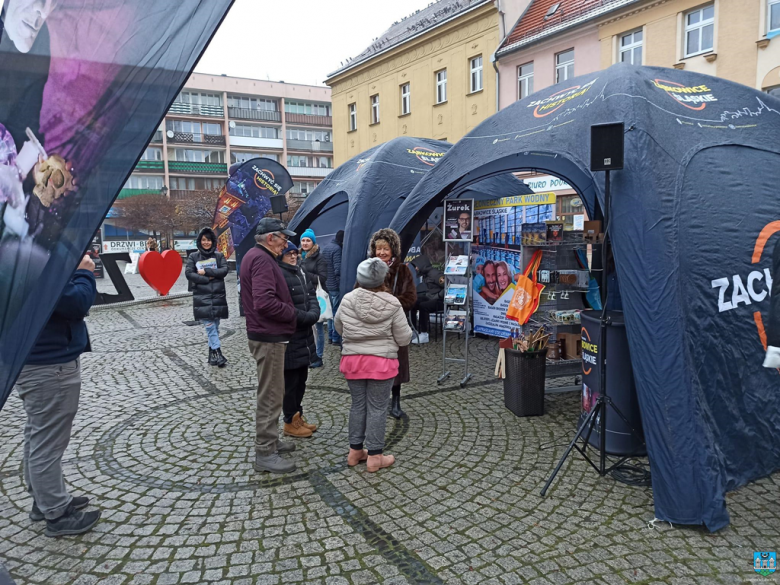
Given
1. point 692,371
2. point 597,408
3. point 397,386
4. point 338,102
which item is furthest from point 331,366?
point 338,102

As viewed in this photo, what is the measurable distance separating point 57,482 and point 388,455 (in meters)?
2.37

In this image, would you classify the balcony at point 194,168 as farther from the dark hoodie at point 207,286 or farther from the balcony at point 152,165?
the dark hoodie at point 207,286

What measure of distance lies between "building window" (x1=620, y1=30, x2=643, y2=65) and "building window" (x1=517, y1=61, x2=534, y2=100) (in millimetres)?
3648

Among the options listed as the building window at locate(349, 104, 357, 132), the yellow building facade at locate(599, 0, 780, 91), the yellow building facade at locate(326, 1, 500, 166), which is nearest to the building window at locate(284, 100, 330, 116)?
the yellow building facade at locate(326, 1, 500, 166)

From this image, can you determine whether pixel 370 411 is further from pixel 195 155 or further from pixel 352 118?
pixel 195 155

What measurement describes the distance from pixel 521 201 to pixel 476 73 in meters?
17.0

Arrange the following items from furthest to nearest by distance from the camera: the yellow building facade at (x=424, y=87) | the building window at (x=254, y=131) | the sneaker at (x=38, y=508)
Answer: the building window at (x=254, y=131) < the yellow building facade at (x=424, y=87) < the sneaker at (x=38, y=508)

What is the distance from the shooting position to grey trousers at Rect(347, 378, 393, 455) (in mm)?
4238

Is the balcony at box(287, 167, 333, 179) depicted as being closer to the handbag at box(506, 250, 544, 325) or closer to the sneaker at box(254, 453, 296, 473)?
the handbag at box(506, 250, 544, 325)

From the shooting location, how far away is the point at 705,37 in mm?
16125

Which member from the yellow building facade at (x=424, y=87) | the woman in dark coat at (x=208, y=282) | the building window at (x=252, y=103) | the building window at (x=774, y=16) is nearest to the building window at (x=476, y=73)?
the yellow building facade at (x=424, y=87)

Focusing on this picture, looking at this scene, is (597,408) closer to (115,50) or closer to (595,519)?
(595,519)

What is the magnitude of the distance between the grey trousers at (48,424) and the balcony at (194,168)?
55054mm

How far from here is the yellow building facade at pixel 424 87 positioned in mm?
22625
